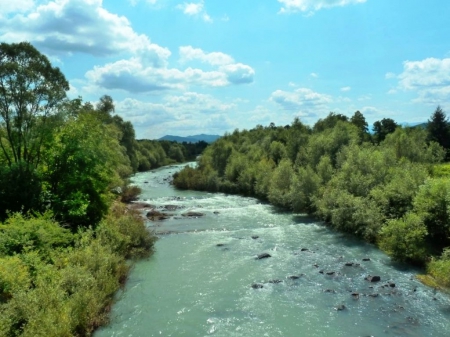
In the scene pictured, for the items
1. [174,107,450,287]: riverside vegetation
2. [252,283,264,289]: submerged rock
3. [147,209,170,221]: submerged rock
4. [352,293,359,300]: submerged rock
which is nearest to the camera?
[352,293,359,300]: submerged rock

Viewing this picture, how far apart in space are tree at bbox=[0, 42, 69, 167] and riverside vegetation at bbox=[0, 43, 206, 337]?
6 centimetres

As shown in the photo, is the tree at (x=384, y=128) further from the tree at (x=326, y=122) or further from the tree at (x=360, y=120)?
the tree at (x=326, y=122)

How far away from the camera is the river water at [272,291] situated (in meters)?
16.9

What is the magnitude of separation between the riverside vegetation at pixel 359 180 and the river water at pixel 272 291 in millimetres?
1976

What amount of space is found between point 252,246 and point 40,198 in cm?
1640

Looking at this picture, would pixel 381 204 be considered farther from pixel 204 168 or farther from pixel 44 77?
pixel 204 168

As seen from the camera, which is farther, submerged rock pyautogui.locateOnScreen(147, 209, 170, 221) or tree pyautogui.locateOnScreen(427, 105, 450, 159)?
tree pyautogui.locateOnScreen(427, 105, 450, 159)

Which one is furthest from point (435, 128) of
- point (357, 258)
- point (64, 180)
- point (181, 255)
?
point (64, 180)

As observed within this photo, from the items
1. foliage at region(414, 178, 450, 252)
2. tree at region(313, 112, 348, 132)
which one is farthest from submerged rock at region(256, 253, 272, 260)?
tree at region(313, 112, 348, 132)

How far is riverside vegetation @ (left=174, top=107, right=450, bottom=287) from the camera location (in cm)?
2581

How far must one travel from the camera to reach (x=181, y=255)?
28.0 metres

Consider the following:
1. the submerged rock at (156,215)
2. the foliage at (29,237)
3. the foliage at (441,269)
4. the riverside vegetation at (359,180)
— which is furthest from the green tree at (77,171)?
the foliage at (441,269)

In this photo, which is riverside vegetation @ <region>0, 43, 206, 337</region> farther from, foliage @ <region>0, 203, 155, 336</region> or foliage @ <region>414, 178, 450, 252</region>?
foliage @ <region>414, 178, 450, 252</region>

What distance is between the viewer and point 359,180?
36.9 meters
